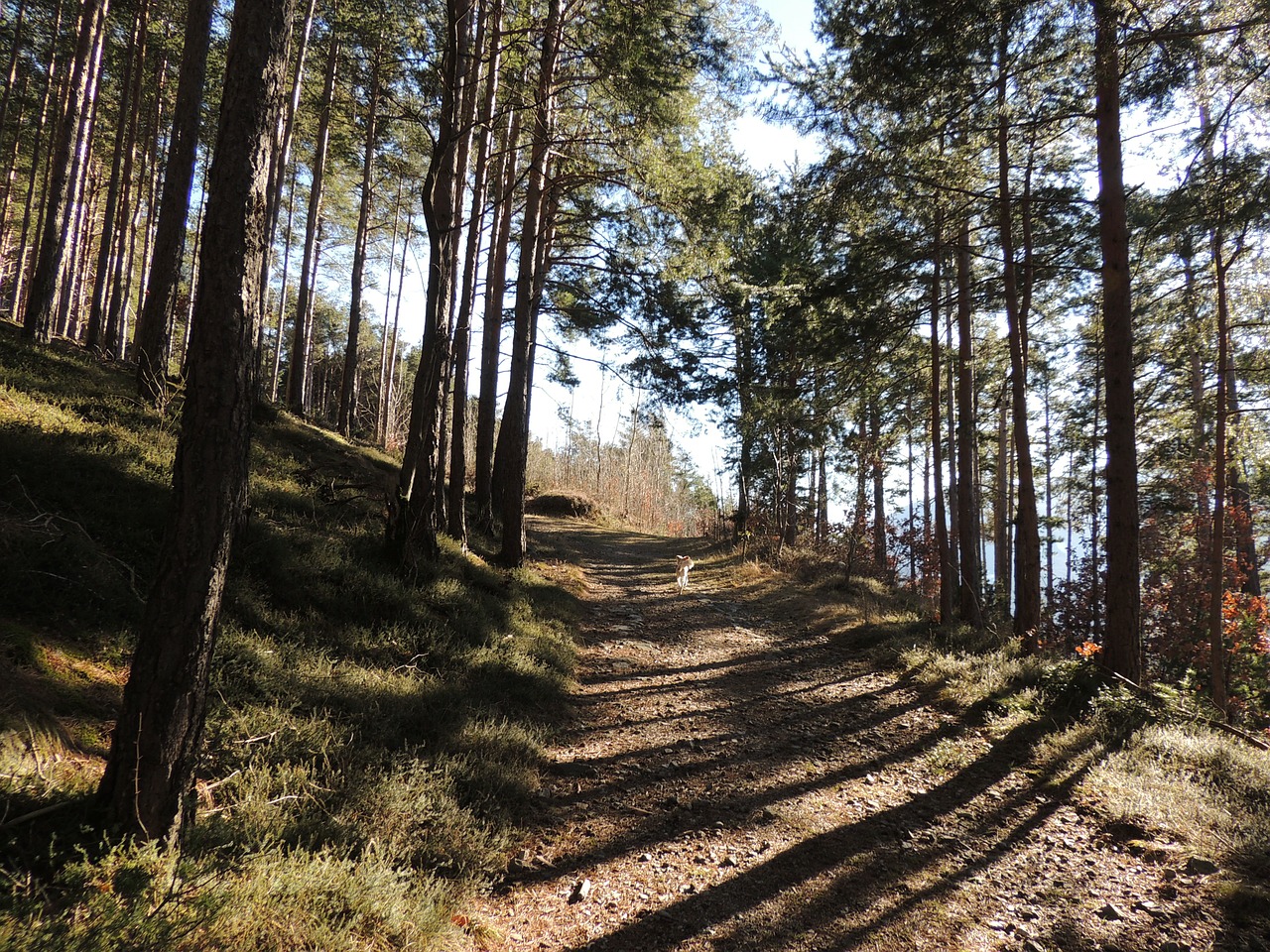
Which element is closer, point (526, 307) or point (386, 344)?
point (526, 307)

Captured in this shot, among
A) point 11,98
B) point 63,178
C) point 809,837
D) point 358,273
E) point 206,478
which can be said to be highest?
point 11,98

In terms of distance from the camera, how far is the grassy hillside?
7.09 feet

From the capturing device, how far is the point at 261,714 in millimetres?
3400

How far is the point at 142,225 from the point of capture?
23.5 metres

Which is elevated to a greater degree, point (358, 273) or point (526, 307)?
point (358, 273)

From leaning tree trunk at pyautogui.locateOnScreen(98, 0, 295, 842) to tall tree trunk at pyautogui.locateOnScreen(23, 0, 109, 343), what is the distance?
10258 millimetres

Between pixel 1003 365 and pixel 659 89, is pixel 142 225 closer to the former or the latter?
pixel 659 89

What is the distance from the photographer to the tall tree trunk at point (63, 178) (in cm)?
920

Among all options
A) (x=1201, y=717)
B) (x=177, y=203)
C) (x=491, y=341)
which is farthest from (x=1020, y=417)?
(x=177, y=203)

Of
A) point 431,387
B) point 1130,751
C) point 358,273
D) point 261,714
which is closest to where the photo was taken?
point 261,714

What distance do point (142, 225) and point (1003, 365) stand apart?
107ft

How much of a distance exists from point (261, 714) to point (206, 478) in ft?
5.81

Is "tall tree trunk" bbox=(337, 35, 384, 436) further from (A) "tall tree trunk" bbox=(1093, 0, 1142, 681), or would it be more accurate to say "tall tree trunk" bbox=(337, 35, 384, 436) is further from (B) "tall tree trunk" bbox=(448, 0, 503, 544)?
(A) "tall tree trunk" bbox=(1093, 0, 1142, 681)

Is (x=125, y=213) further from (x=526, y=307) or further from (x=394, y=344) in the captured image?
(x=526, y=307)
